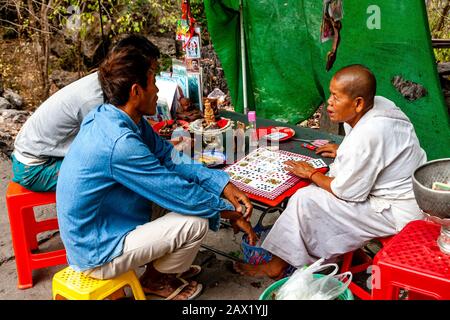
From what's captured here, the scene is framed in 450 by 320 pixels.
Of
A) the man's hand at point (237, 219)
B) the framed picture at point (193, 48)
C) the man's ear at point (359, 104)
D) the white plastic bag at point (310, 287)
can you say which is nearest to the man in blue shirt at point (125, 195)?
the man's hand at point (237, 219)

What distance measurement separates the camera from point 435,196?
208cm

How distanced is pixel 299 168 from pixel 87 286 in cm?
135

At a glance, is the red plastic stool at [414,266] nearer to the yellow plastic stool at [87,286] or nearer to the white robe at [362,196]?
the white robe at [362,196]

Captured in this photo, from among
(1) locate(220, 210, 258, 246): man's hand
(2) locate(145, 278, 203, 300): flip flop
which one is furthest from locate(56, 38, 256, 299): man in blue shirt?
(2) locate(145, 278, 203, 300): flip flop

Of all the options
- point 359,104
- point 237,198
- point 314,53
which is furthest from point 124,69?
point 314,53

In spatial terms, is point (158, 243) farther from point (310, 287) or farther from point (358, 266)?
point (358, 266)

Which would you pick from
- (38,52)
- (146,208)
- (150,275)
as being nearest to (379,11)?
(146,208)

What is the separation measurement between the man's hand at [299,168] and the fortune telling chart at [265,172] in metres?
0.03

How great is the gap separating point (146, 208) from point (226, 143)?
81 cm

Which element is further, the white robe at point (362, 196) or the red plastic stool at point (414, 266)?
the white robe at point (362, 196)

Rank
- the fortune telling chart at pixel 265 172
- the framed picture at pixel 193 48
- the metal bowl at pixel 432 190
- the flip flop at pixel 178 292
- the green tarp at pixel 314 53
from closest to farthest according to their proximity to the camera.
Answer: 1. the metal bowl at pixel 432 190
2. the fortune telling chart at pixel 265 172
3. the flip flop at pixel 178 292
4. the green tarp at pixel 314 53
5. the framed picture at pixel 193 48

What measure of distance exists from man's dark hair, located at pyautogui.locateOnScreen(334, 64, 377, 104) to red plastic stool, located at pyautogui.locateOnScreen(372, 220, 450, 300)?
78cm

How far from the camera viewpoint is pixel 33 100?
23.6ft

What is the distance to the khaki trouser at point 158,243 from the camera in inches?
103
